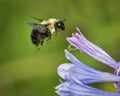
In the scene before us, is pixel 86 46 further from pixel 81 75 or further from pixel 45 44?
pixel 45 44

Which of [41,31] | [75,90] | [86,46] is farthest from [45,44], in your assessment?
[75,90]

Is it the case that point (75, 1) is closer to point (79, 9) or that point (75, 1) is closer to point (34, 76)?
point (79, 9)

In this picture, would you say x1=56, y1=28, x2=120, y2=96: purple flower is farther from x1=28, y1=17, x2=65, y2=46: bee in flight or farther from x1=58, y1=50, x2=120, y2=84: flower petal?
x1=28, y1=17, x2=65, y2=46: bee in flight

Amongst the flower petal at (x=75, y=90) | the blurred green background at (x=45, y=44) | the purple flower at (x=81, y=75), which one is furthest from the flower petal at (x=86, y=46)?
the blurred green background at (x=45, y=44)

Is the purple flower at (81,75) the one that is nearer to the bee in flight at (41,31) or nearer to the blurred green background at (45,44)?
the bee in flight at (41,31)

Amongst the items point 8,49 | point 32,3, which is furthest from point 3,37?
point 32,3

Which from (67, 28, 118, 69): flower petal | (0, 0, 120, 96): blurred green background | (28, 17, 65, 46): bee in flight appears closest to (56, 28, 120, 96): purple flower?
(67, 28, 118, 69): flower petal
